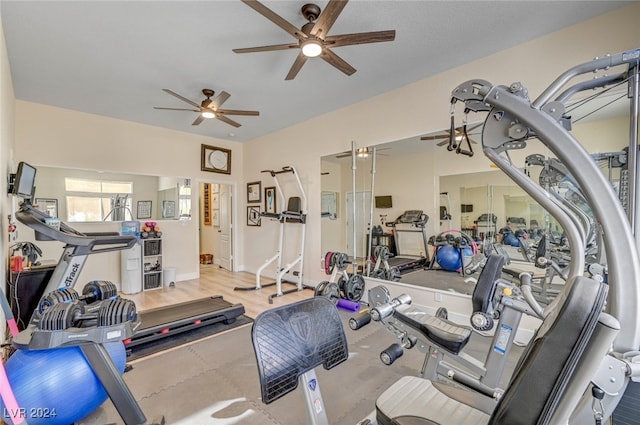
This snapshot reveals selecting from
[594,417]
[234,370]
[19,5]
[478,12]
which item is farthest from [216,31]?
[594,417]

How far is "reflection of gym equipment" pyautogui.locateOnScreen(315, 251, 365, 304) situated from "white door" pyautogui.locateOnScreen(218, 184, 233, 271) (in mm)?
3940

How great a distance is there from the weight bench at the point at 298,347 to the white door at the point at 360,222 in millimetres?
3277

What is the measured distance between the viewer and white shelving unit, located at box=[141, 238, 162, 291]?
5.05 meters

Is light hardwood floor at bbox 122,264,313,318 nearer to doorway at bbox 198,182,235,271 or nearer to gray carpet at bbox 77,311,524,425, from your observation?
doorway at bbox 198,182,235,271

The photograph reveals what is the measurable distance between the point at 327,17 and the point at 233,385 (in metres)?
2.98

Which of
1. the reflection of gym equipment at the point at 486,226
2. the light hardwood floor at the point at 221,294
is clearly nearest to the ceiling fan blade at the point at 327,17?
the reflection of gym equipment at the point at 486,226

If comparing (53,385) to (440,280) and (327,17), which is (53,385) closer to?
(327,17)

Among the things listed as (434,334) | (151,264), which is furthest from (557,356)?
(151,264)

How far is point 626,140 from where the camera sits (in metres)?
2.33

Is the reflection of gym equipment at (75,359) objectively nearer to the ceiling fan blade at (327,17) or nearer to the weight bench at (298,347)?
the weight bench at (298,347)

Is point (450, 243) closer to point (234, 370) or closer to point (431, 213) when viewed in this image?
point (431, 213)

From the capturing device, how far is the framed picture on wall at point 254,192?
625cm

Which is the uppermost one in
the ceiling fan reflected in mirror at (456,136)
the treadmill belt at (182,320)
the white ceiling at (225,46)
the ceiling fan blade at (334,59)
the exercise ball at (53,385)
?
the white ceiling at (225,46)

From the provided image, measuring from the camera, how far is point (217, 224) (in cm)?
757
